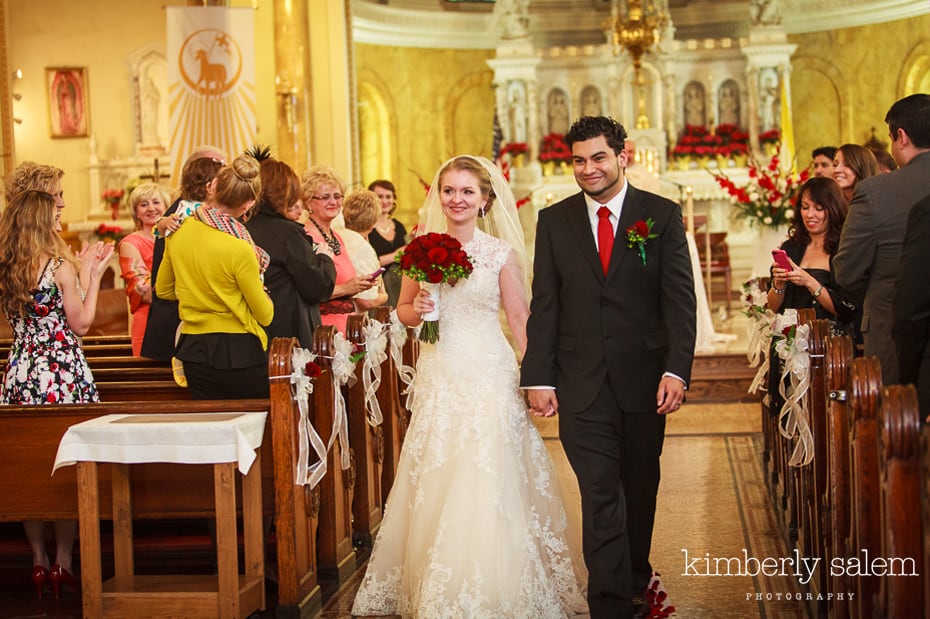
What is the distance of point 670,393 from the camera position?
157 inches

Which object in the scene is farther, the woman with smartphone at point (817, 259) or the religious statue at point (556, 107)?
the religious statue at point (556, 107)

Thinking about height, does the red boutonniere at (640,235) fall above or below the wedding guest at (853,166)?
below

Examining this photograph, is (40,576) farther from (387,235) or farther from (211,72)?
(211,72)

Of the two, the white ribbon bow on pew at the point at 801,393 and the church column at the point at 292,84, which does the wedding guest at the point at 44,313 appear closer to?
the white ribbon bow on pew at the point at 801,393

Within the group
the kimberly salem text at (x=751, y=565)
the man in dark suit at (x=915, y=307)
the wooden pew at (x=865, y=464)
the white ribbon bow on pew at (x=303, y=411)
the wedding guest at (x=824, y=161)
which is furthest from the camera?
the wedding guest at (x=824, y=161)

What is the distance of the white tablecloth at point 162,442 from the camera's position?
4.38 metres

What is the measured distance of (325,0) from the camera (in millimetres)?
13000

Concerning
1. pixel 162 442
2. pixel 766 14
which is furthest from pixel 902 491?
pixel 766 14

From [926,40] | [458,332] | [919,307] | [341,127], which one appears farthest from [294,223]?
[926,40]

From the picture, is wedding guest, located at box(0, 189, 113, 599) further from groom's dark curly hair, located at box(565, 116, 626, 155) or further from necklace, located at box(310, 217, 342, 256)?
groom's dark curly hair, located at box(565, 116, 626, 155)

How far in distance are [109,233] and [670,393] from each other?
1035 cm

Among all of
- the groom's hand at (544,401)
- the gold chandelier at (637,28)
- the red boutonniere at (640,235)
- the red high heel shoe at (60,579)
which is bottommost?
the red high heel shoe at (60,579)

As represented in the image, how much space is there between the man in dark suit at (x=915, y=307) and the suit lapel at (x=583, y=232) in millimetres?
1002

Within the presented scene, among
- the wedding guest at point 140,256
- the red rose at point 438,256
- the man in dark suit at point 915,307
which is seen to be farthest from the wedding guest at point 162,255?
the man in dark suit at point 915,307
